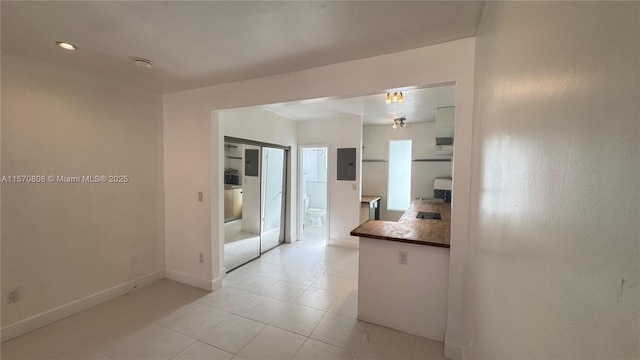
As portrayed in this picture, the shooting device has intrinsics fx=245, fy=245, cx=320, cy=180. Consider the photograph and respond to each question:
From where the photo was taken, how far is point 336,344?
2105mm

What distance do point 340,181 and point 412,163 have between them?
1715 millimetres

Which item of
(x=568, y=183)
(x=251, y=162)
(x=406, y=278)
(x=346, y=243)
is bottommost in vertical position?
(x=346, y=243)

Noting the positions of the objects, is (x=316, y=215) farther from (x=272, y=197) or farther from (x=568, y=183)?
(x=568, y=183)

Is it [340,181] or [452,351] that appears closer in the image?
[452,351]

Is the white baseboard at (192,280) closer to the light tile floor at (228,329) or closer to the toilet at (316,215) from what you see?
the light tile floor at (228,329)

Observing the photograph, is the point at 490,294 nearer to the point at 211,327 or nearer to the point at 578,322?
the point at 578,322

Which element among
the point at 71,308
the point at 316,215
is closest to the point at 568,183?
the point at 71,308

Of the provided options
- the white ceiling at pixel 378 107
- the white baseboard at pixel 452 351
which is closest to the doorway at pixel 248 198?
the white ceiling at pixel 378 107

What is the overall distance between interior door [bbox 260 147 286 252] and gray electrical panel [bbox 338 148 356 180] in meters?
1.11

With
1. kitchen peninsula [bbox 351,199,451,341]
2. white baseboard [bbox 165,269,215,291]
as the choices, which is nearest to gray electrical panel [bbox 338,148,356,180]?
kitchen peninsula [bbox 351,199,451,341]

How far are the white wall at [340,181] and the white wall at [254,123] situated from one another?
1.50 meters

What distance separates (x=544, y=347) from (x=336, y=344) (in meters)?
1.88

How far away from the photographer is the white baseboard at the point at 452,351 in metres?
1.91

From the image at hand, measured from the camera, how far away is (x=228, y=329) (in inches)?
90.3
